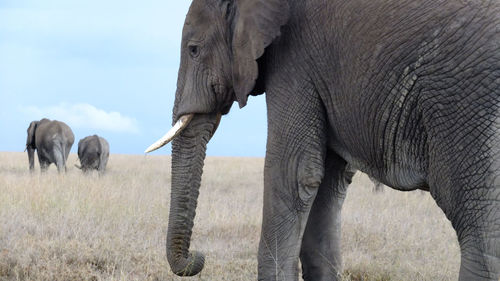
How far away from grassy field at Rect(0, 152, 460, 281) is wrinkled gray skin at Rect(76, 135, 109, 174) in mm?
8359

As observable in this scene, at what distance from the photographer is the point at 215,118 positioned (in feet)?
16.7

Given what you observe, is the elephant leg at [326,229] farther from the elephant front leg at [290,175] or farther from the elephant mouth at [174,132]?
the elephant mouth at [174,132]

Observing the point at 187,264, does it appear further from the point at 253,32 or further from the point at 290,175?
the point at 253,32

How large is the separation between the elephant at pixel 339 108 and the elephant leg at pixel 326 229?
12 mm

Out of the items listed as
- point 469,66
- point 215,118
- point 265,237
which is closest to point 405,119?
point 469,66

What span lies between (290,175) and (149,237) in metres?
3.90

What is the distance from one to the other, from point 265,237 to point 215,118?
3.59ft

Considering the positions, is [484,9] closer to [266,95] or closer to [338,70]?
[338,70]

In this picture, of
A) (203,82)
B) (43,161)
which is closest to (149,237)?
(203,82)

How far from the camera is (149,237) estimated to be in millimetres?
7812

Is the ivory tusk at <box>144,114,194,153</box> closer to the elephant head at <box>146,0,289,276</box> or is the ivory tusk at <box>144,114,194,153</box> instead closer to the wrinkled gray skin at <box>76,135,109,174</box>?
the elephant head at <box>146,0,289,276</box>

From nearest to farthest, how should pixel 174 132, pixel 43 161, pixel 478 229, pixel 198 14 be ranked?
pixel 478 229 < pixel 198 14 < pixel 174 132 < pixel 43 161

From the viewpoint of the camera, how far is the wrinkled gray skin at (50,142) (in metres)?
20.3

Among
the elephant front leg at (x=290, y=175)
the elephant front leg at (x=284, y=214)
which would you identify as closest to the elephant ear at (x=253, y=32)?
the elephant front leg at (x=290, y=175)
